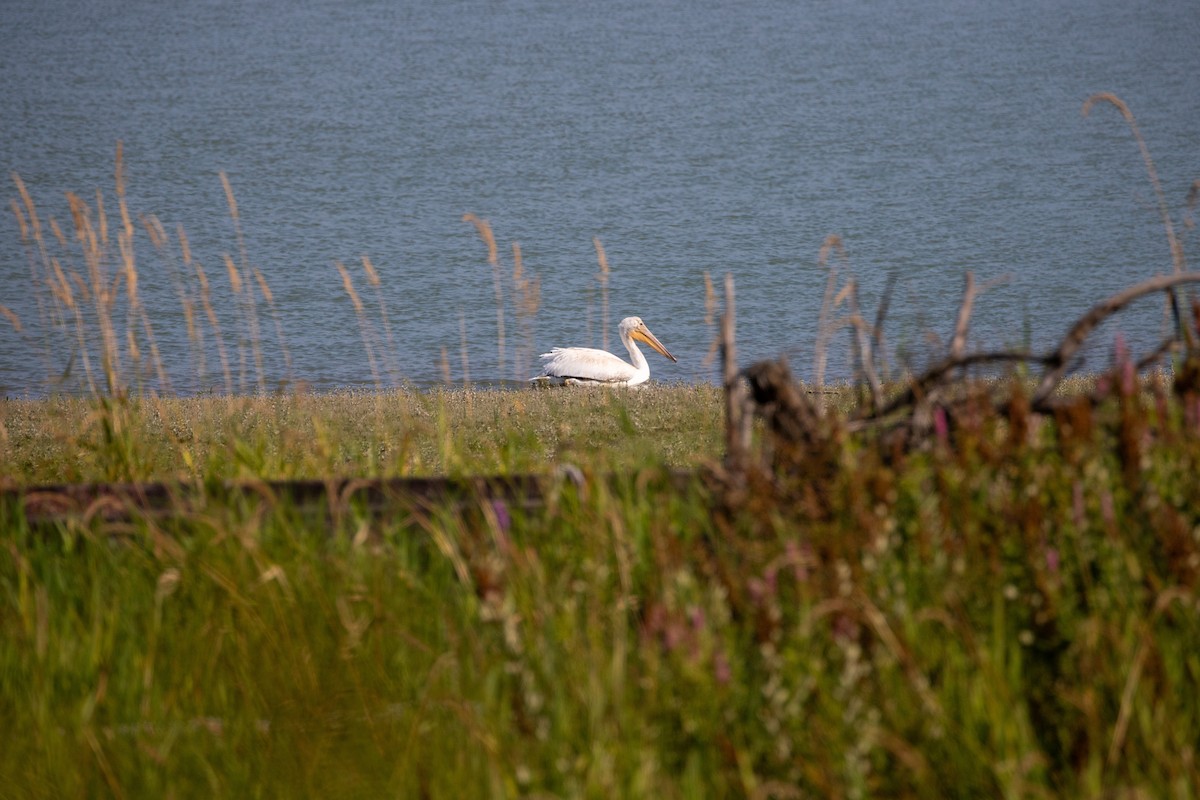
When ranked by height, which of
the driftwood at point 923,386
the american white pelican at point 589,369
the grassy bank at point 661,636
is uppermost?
the driftwood at point 923,386

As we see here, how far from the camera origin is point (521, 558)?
2.80m

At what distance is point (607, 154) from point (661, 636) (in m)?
42.2

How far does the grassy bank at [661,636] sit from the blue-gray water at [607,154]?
2.65 feet

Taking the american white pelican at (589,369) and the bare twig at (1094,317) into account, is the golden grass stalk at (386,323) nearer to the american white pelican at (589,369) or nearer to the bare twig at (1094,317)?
the american white pelican at (589,369)

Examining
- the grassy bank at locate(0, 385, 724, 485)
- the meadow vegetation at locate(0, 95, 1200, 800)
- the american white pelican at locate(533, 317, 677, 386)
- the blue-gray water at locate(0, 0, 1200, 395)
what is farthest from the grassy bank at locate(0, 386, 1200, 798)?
the american white pelican at locate(533, 317, 677, 386)

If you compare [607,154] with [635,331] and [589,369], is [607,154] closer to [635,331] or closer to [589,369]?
[635,331]

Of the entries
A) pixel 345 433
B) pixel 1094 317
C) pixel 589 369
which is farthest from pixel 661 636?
pixel 589 369

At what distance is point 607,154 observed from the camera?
4384 cm

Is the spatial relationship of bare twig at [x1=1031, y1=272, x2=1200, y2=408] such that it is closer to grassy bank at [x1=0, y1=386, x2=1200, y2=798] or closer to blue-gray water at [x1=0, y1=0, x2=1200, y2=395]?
grassy bank at [x1=0, y1=386, x2=1200, y2=798]

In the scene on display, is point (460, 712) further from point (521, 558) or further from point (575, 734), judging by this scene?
point (521, 558)

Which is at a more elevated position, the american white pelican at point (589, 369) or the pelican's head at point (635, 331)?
the pelican's head at point (635, 331)

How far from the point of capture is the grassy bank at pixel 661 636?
2.38 metres

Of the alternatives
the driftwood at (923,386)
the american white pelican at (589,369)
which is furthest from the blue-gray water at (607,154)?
the american white pelican at (589,369)

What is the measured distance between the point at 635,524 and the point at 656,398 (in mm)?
6735
